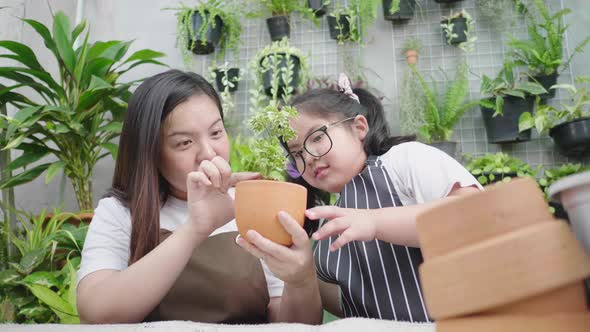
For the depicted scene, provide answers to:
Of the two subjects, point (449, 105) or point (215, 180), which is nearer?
point (215, 180)

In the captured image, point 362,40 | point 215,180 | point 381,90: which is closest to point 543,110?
point 381,90

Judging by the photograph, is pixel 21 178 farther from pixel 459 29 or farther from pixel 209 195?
pixel 459 29

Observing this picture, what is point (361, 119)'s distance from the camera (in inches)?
53.0

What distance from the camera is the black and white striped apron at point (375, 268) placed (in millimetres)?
1038

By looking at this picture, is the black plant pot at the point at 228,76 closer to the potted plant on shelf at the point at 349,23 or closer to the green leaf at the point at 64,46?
the potted plant on shelf at the point at 349,23

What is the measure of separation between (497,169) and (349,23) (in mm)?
1250

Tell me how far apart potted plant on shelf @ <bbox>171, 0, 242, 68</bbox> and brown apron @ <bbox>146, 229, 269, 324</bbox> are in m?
1.93

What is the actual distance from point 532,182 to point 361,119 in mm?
1042

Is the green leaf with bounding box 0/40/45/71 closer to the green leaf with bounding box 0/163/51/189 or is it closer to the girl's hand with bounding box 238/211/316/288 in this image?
the green leaf with bounding box 0/163/51/189

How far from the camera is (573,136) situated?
87.5 inches

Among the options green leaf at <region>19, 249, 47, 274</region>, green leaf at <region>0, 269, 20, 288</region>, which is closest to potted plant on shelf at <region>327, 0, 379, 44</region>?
green leaf at <region>19, 249, 47, 274</region>

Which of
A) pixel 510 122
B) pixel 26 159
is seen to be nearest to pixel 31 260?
→ pixel 26 159

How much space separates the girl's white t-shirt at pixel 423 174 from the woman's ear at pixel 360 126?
0.21m

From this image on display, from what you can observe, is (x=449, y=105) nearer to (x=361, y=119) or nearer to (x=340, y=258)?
(x=361, y=119)
